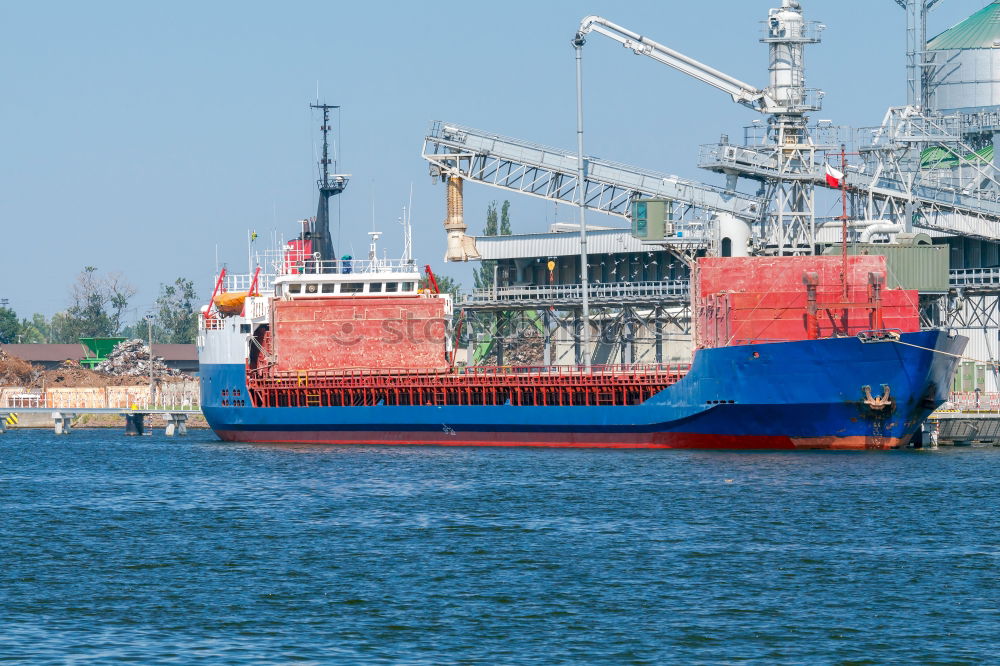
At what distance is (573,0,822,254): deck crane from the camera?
78000 millimetres

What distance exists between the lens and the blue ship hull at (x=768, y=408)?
181 feet

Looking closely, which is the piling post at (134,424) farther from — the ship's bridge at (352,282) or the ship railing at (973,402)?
the ship railing at (973,402)

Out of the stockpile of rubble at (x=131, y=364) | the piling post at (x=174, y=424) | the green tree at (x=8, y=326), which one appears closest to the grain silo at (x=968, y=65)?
the piling post at (x=174, y=424)

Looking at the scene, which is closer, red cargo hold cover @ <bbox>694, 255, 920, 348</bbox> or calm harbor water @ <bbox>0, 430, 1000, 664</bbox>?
Answer: calm harbor water @ <bbox>0, 430, 1000, 664</bbox>

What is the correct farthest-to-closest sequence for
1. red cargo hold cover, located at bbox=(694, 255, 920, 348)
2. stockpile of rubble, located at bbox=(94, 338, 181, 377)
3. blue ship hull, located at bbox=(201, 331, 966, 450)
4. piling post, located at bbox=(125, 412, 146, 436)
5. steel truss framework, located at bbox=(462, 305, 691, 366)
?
stockpile of rubble, located at bbox=(94, 338, 181, 377), piling post, located at bbox=(125, 412, 146, 436), steel truss framework, located at bbox=(462, 305, 691, 366), red cargo hold cover, located at bbox=(694, 255, 920, 348), blue ship hull, located at bbox=(201, 331, 966, 450)

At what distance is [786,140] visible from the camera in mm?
79688

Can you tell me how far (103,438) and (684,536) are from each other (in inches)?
2191

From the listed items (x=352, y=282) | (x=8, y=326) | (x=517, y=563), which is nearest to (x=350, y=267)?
(x=352, y=282)

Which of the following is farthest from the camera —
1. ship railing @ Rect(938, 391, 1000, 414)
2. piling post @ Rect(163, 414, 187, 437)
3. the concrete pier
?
the concrete pier

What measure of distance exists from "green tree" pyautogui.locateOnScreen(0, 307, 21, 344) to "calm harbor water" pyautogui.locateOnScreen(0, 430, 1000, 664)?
459ft

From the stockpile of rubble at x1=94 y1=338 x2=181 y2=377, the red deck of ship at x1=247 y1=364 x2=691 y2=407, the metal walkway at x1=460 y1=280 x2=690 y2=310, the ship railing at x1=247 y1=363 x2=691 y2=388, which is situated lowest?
the red deck of ship at x1=247 y1=364 x2=691 y2=407

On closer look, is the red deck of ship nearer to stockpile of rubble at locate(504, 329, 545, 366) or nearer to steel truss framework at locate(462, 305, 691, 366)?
steel truss framework at locate(462, 305, 691, 366)

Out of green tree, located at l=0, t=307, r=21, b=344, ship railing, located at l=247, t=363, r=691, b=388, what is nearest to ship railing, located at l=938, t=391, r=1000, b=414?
ship railing, located at l=247, t=363, r=691, b=388

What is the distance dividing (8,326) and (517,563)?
6644 inches
